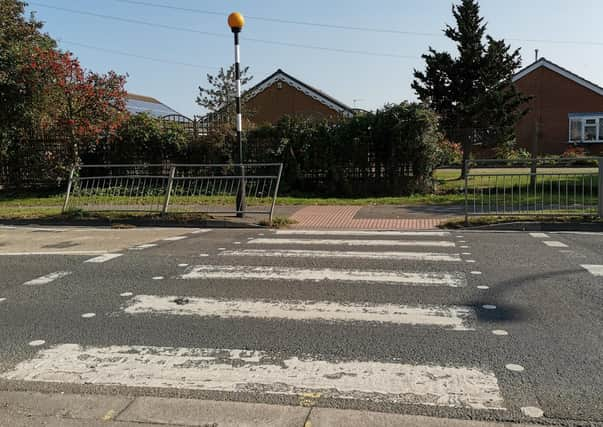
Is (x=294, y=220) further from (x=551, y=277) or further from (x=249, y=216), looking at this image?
(x=551, y=277)

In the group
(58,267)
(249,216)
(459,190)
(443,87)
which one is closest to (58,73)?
(249,216)

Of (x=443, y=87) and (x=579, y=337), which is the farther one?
(x=443, y=87)

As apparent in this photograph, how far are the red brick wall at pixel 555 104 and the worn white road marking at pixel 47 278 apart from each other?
129 ft

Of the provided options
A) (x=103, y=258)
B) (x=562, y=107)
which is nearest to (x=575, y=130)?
(x=562, y=107)

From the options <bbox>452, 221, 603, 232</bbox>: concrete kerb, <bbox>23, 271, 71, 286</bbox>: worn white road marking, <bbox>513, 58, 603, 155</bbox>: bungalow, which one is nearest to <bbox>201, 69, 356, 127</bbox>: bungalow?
<bbox>513, 58, 603, 155</bbox>: bungalow

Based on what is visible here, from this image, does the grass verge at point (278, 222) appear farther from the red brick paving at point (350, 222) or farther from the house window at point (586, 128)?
the house window at point (586, 128)

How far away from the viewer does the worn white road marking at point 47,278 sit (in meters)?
6.71

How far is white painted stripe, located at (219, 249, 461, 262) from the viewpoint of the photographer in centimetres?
784

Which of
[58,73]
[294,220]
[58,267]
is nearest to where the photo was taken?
[58,267]

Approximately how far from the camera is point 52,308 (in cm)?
562

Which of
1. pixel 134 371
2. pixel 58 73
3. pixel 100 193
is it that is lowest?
pixel 134 371

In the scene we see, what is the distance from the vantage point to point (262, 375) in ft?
12.8

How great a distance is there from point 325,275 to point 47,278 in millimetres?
3639

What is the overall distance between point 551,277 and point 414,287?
1.78 m
